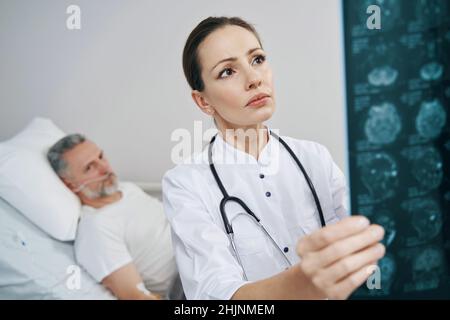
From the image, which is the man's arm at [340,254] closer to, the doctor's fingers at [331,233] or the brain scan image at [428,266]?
the doctor's fingers at [331,233]

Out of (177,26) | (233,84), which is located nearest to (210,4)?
(177,26)

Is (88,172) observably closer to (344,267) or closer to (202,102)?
(202,102)

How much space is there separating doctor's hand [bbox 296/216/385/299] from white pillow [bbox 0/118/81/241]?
609 mm

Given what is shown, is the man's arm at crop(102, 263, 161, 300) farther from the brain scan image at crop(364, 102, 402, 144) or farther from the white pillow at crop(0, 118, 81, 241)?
the brain scan image at crop(364, 102, 402, 144)

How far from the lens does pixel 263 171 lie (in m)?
0.96

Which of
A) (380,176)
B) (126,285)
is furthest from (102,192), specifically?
(380,176)

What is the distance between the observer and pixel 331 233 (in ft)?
1.92

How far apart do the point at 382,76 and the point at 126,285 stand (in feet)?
2.21

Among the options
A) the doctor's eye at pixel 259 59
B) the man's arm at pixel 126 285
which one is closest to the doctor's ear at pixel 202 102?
the doctor's eye at pixel 259 59

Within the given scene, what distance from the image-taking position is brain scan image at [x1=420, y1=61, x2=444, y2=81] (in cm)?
76

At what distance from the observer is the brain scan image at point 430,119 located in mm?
753

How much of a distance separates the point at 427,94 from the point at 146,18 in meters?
0.59

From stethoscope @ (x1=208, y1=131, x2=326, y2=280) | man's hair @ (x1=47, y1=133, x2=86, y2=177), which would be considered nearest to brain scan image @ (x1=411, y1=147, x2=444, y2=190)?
stethoscope @ (x1=208, y1=131, x2=326, y2=280)
